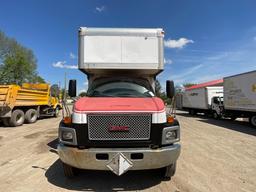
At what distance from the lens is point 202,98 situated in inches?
810

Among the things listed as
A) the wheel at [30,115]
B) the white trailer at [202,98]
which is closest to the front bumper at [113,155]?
the wheel at [30,115]

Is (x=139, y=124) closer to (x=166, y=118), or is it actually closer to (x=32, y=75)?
(x=166, y=118)

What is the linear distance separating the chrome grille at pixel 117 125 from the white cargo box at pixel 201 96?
17120 mm

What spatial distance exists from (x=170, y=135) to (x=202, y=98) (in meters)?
17.7

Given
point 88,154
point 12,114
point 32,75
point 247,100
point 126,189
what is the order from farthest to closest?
1. point 32,75
2. point 247,100
3. point 12,114
4. point 126,189
5. point 88,154

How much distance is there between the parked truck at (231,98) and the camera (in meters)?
13.3

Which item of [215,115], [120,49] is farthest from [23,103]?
[215,115]

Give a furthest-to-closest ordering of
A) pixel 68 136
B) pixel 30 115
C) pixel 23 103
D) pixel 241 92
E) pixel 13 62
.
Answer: pixel 13 62 → pixel 241 92 → pixel 30 115 → pixel 23 103 → pixel 68 136

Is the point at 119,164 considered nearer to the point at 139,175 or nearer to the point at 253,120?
the point at 139,175

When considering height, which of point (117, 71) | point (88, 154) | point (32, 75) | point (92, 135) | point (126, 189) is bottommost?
point (126, 189)

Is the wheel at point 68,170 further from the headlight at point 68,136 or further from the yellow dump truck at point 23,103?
the yellow dump truck at point 23,103

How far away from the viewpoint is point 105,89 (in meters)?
5.29

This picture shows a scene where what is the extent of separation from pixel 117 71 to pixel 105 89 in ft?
2.60

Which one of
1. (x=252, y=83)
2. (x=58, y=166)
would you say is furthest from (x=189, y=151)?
(x=252, y=83)
